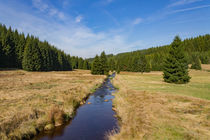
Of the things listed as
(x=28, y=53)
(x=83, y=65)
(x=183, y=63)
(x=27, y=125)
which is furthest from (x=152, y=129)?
(x=83, y=65)

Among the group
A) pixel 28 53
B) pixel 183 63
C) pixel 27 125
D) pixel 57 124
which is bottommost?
pixel 57 124

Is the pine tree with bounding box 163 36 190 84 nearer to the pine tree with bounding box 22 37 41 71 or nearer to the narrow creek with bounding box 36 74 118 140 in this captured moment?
the narrow creek with bounding box 36 74 118 140

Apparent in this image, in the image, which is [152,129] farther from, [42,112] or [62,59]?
[62,59]

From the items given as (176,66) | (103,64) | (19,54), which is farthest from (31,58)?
(176,66)

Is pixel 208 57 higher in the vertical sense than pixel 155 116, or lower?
higher

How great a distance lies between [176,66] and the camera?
3225cm

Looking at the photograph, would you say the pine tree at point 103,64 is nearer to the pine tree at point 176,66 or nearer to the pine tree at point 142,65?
the pine tree at point 176,66

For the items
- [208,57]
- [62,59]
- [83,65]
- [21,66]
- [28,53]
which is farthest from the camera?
Answer: [83,65]

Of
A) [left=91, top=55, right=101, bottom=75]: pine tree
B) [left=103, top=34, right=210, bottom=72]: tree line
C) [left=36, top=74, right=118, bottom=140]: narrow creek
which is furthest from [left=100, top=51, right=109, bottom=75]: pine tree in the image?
[left=36, top=74, right=118, bottom=140]: narrow creek

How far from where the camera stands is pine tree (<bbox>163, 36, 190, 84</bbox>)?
104ft

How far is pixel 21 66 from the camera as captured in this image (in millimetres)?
65062

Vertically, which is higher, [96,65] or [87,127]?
[96,65]

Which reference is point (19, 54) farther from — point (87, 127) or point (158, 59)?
point (158, 59)

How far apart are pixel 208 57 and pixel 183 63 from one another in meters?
109
